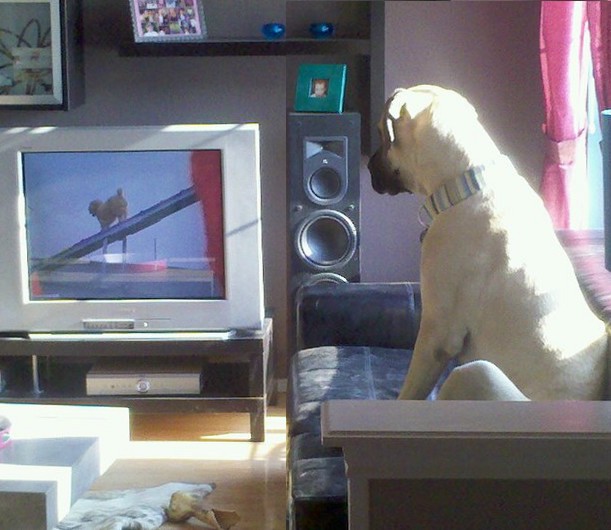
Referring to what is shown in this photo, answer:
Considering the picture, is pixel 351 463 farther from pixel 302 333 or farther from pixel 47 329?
pixel 47 329

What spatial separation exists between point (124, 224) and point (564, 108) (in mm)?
1545

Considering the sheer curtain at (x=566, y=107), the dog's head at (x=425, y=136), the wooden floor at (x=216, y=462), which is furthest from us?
the sheer curtain at (x=566, y=107)

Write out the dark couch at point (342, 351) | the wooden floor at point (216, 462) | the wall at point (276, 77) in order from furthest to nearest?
1. the wall at point (276, 77)
2. the wooden floor at point (216, 462)
3. the dark couch at point (342, 351)

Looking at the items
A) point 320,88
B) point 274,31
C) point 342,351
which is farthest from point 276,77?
point 342,351

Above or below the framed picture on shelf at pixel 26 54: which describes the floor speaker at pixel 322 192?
below

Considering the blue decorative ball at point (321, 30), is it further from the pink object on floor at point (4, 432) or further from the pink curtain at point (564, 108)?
the pink object on floor at point (4, 432)

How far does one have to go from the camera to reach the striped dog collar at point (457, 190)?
2.48 meters

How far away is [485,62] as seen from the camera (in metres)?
3.98

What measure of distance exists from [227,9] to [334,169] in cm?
82

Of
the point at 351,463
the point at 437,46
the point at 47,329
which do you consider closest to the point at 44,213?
the point at 47,329

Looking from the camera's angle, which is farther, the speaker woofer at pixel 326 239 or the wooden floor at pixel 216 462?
the speaker woofer at pixel 326 239

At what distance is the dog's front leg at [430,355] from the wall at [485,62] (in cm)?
162

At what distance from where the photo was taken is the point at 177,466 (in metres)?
3.33

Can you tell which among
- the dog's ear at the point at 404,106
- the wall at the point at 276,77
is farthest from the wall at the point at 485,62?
the dog's ear at the point at 404,106
